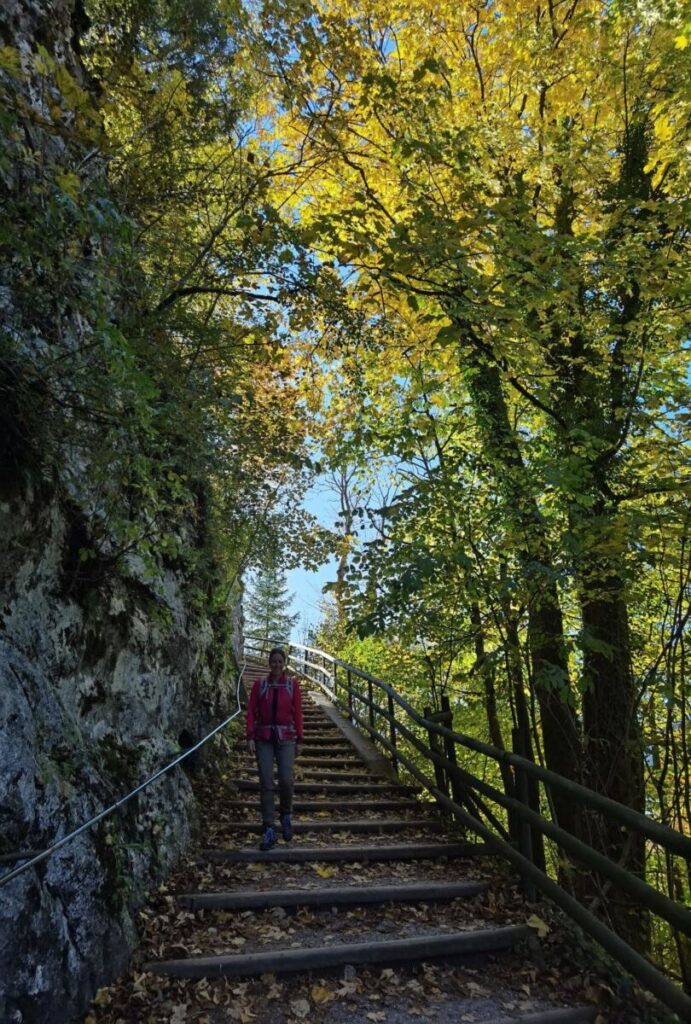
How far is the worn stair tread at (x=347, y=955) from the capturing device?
359cm

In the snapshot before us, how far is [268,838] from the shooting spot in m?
5.46

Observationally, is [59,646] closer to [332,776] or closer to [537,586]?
[537,586]

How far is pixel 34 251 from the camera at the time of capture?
274cm

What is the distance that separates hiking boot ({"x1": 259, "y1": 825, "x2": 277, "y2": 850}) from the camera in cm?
543

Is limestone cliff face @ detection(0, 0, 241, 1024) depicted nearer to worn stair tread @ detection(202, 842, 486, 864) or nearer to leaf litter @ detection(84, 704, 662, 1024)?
leaf litter @ detection(84, 704, 662, 1024)

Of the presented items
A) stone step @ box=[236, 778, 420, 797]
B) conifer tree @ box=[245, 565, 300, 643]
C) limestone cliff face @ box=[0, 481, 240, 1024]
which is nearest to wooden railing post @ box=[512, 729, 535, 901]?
stone step @ box=[236, 778, 420, 797]

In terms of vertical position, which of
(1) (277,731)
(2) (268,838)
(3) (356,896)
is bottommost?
(3) (356,896)

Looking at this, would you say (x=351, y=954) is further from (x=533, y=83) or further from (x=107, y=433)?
(x=533, y=83)

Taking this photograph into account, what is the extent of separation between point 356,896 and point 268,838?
3.94ft

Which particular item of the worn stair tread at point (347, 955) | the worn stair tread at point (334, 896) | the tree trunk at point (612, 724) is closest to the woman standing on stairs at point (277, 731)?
the worn stair tread at point (334, 896)

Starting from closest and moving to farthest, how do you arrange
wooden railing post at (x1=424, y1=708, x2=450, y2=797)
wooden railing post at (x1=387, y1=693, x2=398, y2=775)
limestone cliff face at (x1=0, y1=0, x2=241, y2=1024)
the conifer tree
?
limestone cliff face at (x1=0, y1=0, x2=241, y2=1024) → wooden railing post at (x1=424, y1=708, x2=450, y2=797) → wooden railing post at (x1=387, y1=693, x2=398, y2=775) → the conifer tree

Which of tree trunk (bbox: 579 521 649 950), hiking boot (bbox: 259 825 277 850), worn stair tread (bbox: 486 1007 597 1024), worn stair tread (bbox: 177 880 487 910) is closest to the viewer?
Answer: worn stair tread (bbox: 486 1007 597 1024)

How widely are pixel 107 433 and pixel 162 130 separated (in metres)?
4.61

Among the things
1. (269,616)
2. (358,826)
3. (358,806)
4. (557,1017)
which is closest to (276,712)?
(358,826)
